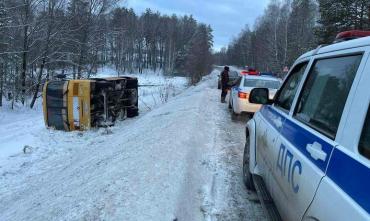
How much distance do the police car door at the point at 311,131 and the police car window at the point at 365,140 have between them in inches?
11.3

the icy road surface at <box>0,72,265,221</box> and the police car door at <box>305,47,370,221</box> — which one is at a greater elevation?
the police car door at <box>305,47,370,221</box>

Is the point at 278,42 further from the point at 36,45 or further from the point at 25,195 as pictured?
the point at 25,195

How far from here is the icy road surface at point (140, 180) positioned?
5.56 metres

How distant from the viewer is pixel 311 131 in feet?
11.0

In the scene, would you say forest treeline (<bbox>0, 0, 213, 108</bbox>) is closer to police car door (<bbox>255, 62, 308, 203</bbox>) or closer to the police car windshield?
the police car windshield

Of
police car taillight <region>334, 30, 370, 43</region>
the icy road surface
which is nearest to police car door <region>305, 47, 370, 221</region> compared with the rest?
police car taillight <region>334, 30, 370, 43</region>

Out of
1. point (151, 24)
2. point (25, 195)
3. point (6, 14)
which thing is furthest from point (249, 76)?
point (151, 24)

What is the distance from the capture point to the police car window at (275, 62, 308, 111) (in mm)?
4586

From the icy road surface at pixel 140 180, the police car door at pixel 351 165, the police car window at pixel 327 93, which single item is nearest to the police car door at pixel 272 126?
the police car window at pixel 327 93

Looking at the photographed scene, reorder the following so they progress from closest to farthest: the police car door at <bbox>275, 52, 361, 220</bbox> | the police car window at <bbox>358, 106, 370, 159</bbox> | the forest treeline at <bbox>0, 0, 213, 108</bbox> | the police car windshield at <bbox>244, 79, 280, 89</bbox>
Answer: the police car window at <bbox>358, 106, 370, 159</bbox> → the police car door at <bbox>275, 52, 361, 220</bbox> → the police car windshield at <bbox>244, 79, 280, 89</bbox> → the forest treeline at <bbox>0, 0, 213, 108</bbox>

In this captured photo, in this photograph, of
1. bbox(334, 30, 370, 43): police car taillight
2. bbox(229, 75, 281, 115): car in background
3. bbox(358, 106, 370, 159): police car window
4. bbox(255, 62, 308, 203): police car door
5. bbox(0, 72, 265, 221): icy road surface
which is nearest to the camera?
bbox(358, 106, 370, 159): police car window

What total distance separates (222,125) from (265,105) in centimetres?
763

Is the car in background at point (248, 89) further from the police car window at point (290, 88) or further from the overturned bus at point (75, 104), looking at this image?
the police car window at point (290, 88)

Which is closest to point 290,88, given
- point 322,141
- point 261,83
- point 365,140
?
point 322,141
